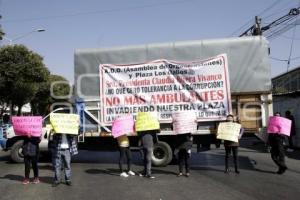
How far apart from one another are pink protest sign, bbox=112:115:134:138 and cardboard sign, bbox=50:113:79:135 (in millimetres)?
1608

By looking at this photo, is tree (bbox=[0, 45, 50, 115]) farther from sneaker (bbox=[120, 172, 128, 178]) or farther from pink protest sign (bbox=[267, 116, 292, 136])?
pink protest sign (bbox=[267, 116, 292, 136])

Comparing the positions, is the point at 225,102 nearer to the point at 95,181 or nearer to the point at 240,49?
the point at 240,49

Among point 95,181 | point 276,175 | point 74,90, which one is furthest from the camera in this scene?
point 74,90

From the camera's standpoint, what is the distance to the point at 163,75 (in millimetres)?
14625

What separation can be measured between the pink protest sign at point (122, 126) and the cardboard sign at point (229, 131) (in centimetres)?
237

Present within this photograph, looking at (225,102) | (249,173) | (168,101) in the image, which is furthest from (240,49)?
(249,173)

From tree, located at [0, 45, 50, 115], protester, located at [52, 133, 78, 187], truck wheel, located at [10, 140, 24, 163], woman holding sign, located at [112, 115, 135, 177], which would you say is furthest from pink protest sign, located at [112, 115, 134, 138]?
tree, located at [0, 45, 50, 115]

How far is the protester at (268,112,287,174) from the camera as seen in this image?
13.1 meters

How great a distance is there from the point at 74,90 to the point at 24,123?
3.65 meters

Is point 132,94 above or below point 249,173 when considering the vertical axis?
above

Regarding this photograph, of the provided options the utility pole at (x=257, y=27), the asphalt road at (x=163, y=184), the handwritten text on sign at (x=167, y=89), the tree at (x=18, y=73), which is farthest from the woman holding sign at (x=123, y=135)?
the tree at (x=18, y=73)

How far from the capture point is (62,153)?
1134 centimetres

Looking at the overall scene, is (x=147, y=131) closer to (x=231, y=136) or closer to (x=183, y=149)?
(x=183, y=149)

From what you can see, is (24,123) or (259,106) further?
(259,106)
